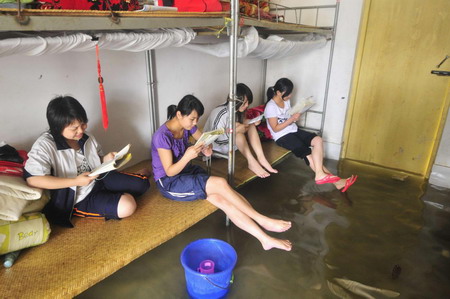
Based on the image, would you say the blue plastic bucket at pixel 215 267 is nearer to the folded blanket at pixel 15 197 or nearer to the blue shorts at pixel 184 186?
the blue shorts at pixel 184 186

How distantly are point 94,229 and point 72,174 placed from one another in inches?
13.1

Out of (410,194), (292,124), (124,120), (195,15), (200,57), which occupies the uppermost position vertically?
(195,15)

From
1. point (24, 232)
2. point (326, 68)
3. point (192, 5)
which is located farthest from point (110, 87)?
point (326, 68)

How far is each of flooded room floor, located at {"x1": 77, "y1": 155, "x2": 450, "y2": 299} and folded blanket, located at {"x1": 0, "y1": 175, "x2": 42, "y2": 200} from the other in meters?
0.69

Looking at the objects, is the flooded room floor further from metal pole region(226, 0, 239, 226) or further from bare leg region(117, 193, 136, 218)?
metal pole region(226, 0, 239, 226)

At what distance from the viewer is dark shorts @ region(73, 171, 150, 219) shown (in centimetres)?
182

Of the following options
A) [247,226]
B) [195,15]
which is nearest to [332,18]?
[195,15]

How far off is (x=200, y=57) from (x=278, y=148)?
1228 millimetres

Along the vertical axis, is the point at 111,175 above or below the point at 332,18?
below

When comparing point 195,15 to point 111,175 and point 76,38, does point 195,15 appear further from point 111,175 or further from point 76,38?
point 111,175

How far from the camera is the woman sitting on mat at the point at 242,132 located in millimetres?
2664

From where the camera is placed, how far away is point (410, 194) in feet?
9.98

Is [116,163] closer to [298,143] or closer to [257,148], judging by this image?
[257,148]

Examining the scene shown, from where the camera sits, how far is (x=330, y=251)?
86.2 inches
